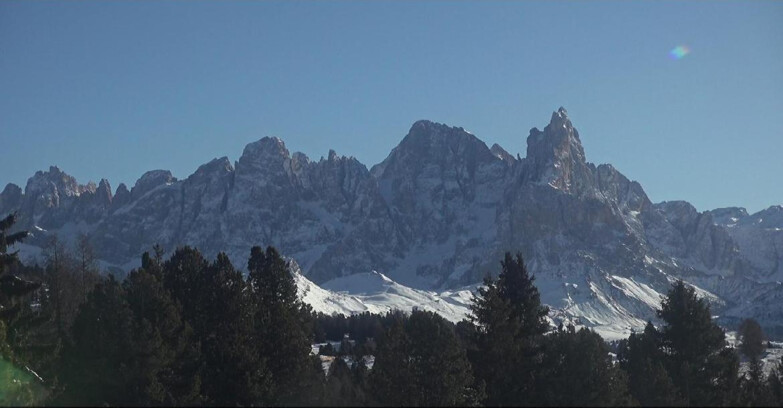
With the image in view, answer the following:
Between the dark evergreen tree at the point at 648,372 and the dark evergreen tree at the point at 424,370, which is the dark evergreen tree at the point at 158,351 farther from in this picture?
the dark evergreen tree at the point at 648,372

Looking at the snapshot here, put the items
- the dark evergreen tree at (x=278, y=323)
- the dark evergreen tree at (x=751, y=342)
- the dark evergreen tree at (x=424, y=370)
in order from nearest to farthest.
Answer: the dark evergreen tree at (x=424, y=370) < the dark evergreen tree at (x=278, y=323) < the dark evergreen tree at (x=751, y=342)

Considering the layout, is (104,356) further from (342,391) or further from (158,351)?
(342,391)

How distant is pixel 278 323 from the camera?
54188 millimetres

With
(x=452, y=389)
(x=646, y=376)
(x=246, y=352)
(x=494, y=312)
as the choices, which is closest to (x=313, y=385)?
(x=246, y=352)

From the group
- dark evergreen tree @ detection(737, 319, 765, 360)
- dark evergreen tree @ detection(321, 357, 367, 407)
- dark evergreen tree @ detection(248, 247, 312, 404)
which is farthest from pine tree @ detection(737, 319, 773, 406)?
dark evergreen tree @ detection(248, 247, 312, 404)

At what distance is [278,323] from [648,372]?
70.0 ft

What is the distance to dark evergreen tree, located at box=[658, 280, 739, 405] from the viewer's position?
55.5m

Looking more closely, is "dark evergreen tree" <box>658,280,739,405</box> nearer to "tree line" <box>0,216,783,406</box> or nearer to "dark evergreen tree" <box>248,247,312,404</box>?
"tree line" <box>0,216,783,406</box>

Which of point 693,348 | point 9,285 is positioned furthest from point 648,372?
point 9,285

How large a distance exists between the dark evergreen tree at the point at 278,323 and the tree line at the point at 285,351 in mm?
→ 81

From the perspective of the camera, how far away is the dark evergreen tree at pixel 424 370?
46.7 metres

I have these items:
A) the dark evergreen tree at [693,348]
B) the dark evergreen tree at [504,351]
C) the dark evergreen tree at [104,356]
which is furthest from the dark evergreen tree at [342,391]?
the dark evergreen tree at [693,348]

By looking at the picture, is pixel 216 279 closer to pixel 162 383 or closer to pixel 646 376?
pixel 162 383

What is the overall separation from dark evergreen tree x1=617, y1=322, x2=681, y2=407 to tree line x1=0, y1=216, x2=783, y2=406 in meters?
0.16
